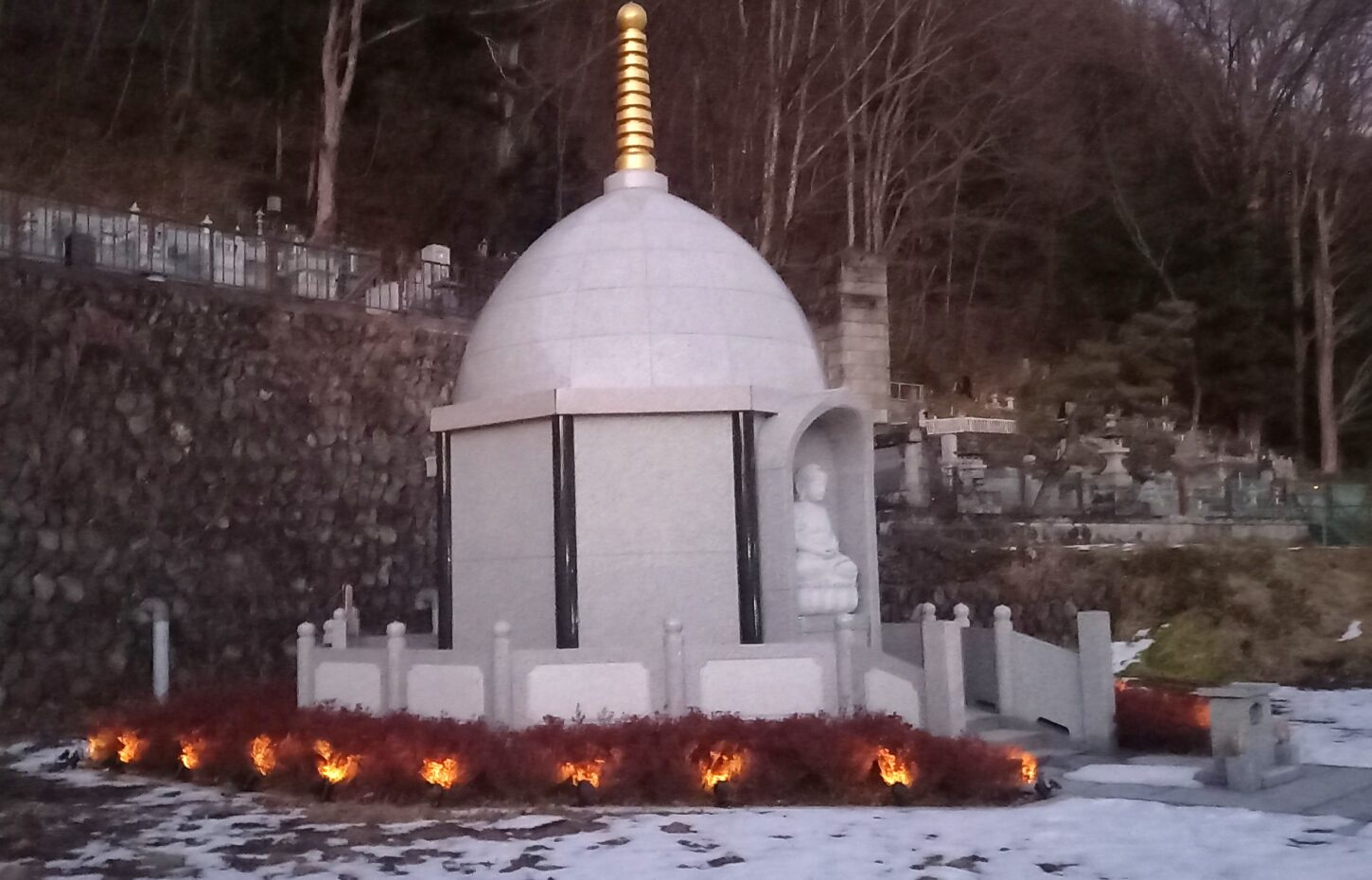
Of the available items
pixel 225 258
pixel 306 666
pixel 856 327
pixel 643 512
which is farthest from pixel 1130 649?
pixel 225 258

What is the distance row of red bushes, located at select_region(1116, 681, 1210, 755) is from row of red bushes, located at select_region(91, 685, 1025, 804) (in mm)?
3092

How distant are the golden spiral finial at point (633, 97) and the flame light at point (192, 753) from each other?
711cm

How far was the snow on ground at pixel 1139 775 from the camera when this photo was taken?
31.4 ft

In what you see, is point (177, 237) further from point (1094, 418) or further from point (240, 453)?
point (1094, 418)

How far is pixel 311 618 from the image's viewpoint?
1734 cm

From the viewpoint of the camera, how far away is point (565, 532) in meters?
10.6

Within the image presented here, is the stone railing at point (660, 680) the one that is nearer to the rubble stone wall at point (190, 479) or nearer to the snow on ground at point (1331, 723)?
the snow on ground at point (1331, 723)

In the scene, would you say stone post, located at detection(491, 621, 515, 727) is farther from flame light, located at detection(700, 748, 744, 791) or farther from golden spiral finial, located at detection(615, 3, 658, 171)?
golden spiral finial, located at detection(615, 3, 658, 171)

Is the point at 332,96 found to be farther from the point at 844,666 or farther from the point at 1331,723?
the point at 1331,723

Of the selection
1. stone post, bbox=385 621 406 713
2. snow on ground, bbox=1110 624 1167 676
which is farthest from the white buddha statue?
snow on ground, bbox=1110 624 1167 676

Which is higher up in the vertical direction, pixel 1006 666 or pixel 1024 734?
pixel 1006 666

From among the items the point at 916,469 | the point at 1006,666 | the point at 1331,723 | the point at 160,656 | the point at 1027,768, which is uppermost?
the point at 916,469

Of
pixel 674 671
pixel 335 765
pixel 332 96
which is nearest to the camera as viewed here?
pixel 335 765

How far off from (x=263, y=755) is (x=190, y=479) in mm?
7693
